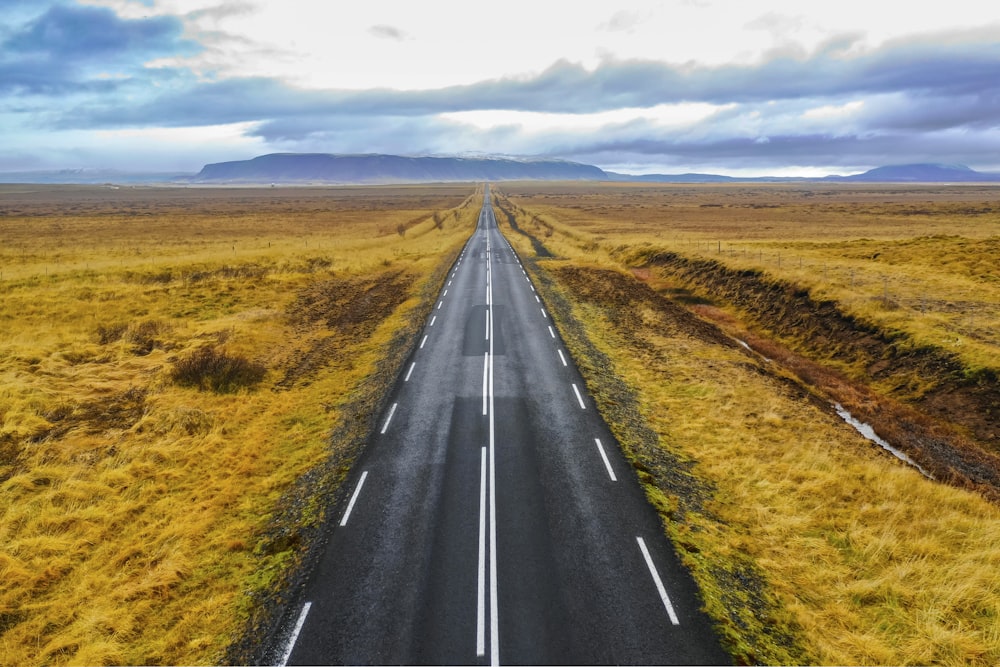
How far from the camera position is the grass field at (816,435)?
8719 millimetres

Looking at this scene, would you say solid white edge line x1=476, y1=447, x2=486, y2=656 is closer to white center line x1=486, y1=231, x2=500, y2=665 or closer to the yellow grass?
white center line x1=486, y1=231, x2=500, y2=665

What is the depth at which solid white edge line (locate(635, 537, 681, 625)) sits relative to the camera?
8523mm

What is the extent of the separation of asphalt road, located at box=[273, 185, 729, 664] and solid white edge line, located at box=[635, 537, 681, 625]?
2cm

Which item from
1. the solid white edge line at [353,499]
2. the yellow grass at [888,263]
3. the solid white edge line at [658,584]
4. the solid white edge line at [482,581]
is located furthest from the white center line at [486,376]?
the yellow grass at [888,263]

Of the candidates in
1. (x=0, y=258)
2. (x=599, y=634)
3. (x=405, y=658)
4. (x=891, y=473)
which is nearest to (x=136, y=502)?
(x=405, y=658)

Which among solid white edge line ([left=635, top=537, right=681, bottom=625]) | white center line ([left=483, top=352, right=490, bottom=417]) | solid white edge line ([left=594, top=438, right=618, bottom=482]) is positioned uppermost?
white center line ([left=483, top=352, right=490, bottom=417])

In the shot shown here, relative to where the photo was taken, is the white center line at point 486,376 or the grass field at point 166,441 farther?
the white center line at point 486,376

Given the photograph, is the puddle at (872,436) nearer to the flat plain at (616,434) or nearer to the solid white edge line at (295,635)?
the flat plain at (616,434)

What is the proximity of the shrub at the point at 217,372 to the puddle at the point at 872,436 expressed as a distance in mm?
21821

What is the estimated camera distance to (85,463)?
12750 mm

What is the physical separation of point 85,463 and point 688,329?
25227mm

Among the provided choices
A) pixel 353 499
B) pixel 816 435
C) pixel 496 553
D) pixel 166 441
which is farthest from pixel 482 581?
pixel 816 435

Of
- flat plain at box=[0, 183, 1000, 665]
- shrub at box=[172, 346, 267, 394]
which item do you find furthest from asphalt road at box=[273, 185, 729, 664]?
shrub at box=[172, 346, 267, 394]

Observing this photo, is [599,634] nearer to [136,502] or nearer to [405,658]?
[405,658]
